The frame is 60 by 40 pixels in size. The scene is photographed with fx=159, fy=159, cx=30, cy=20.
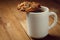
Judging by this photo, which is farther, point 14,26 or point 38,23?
point 14,26

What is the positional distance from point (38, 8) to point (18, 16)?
34 centimetres

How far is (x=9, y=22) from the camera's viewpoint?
0.95m

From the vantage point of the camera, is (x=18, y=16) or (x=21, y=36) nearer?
(x=21, y=36)

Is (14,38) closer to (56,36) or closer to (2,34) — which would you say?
(2,34)

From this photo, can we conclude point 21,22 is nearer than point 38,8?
No

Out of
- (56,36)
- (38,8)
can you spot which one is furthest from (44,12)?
(56,36)

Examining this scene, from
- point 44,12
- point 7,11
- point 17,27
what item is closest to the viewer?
point 44,12

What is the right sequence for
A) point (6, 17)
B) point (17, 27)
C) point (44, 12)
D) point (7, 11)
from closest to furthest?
point (44, 12) < point (17, 27) < point (6, 17) < point (7, 11)

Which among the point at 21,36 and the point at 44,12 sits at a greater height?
the point at 44,12

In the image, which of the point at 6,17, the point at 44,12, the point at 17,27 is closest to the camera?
the point at 44,12

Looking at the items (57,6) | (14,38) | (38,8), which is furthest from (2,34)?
(57,6)

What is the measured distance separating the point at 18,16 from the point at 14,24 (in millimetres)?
146

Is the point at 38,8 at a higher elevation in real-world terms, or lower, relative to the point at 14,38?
higher

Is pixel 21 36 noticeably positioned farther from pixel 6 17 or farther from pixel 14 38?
pixel 6 17
